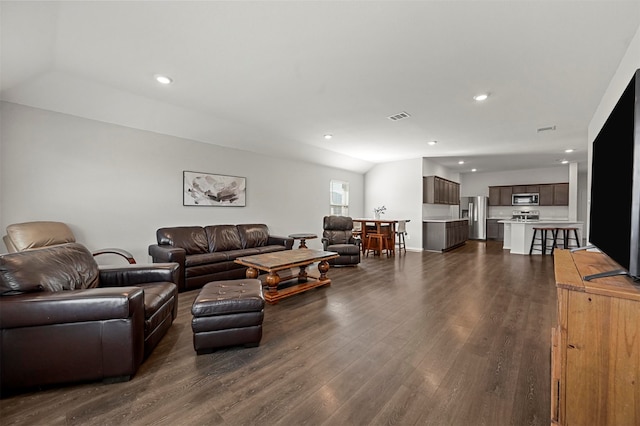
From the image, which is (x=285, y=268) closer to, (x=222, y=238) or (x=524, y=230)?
(x=222, y=238)

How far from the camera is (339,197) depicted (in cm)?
809

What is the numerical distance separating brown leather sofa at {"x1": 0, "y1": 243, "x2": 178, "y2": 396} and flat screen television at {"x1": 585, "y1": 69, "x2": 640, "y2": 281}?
105 inches

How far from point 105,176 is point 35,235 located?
1.16 m

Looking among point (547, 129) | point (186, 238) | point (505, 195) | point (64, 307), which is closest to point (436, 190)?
point (547, 129)

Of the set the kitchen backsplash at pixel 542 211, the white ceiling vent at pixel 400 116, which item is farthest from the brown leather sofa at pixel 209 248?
the kitchen backsplash at pixel 542 211

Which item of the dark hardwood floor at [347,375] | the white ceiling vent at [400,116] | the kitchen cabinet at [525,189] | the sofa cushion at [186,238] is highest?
the white ceiling vent at [400,116]

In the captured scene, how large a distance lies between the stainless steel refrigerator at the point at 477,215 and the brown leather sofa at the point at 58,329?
34.9 ft

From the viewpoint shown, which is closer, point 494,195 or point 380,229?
point 380,229

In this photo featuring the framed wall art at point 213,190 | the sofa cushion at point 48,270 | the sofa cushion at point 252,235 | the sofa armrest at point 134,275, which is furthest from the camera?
the sofa cushion at point 252,235

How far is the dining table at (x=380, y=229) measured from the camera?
677 cm

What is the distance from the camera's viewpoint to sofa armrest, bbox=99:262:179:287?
251 cm

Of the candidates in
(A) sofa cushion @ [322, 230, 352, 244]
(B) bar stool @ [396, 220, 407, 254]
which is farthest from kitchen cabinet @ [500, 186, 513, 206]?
(A) sofa cushion @ [322, 230, 352, 244]

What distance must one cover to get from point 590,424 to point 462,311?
1.96 m

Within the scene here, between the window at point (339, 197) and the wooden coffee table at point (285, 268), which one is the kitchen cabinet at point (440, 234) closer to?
the window at point (339, 197)
